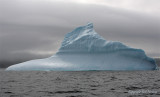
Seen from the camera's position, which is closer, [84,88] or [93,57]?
[84,88]

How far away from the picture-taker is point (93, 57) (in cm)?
3089

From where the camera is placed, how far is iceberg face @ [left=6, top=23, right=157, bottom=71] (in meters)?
29.6

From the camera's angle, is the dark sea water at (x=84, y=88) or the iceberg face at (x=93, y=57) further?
the iceberg face at (x=93, y=57)

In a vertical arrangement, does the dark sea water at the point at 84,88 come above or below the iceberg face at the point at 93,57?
below

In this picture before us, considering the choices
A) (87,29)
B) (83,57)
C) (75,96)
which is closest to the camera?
(75,96)

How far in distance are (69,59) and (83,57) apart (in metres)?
1.86

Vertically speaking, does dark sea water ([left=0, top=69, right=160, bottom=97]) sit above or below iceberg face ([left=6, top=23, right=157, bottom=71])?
below

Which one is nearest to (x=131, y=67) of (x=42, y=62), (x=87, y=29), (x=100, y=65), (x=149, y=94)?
(x=100, y=65)

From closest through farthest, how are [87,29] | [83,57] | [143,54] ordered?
[143,54] < [83,57] < [87,29]

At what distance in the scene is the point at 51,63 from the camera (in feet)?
102

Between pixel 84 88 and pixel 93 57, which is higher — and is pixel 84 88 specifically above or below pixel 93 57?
below

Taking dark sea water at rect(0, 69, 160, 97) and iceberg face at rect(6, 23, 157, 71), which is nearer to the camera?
dark sea water at rect(0, 69, 160, 97)

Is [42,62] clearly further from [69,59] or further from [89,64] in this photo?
[89,64]

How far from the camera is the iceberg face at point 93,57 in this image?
2958cm
